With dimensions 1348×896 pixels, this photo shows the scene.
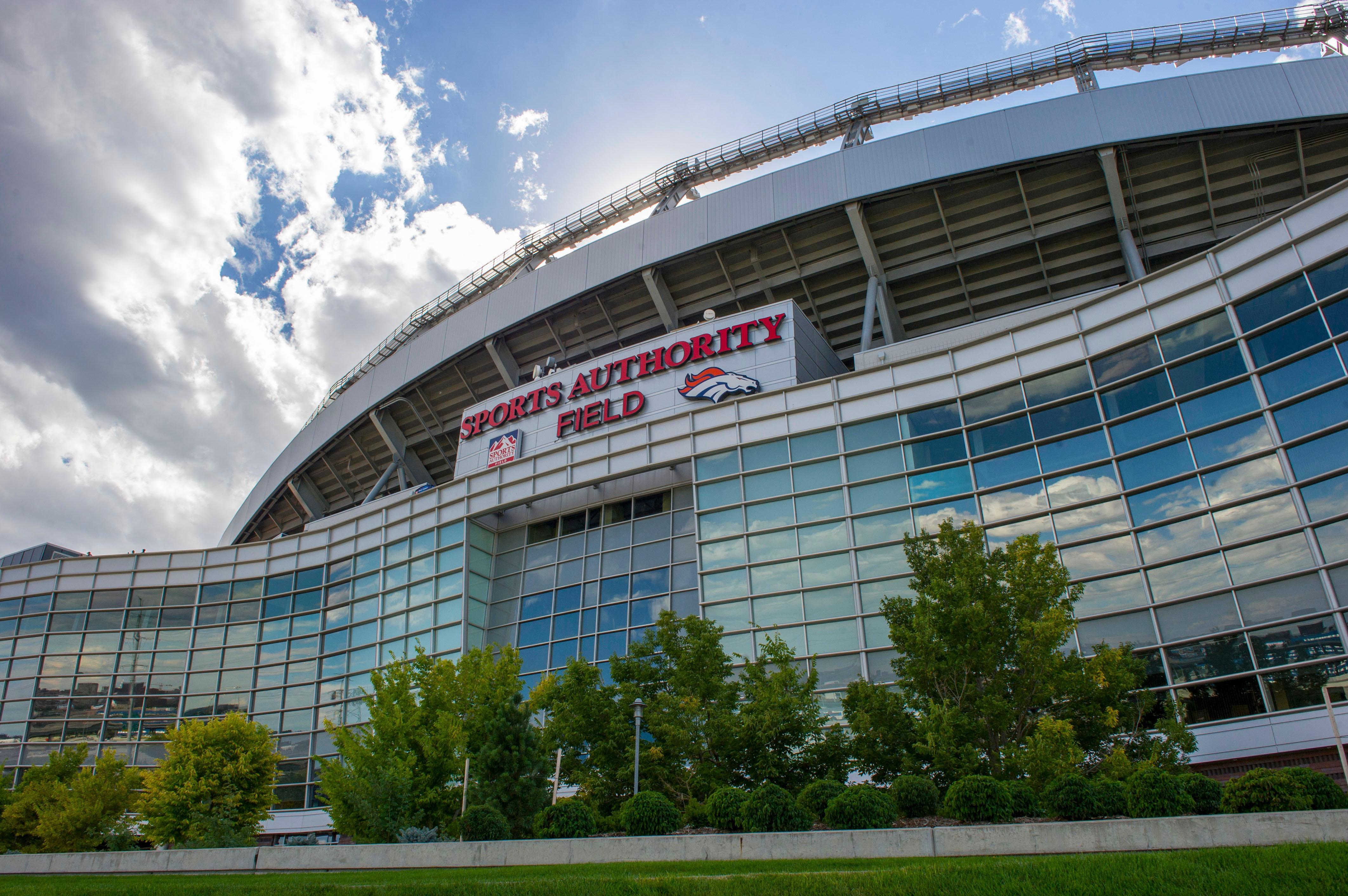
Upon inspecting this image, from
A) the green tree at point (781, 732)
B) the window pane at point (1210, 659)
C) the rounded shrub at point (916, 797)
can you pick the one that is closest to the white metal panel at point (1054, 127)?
the window pane at point (1210, 659)

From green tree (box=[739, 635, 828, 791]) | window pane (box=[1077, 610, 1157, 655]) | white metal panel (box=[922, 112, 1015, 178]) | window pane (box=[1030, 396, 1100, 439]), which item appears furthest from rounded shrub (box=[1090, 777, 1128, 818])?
white metal panel (box=[922, 112, 1015, 178])

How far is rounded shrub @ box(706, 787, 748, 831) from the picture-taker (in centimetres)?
1595

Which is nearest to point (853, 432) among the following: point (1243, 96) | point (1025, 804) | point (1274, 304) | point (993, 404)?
point (993, 404)

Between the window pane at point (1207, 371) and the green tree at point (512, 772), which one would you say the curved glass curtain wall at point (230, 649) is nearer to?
the green tree at point (512, 772)

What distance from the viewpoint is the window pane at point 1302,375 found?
64.4ft

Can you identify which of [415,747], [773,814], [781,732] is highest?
[415,747]

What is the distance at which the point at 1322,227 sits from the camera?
20.3 metres

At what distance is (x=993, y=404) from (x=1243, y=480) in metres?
6.76

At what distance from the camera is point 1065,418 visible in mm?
24375

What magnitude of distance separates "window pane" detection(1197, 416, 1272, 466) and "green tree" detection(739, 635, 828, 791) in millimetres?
11112

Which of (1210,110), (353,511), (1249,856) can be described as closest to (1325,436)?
(1249,856)

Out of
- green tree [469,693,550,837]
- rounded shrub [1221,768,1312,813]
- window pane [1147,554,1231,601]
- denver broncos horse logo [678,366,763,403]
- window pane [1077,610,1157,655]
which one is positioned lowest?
rounded shrub [1221,768,1312,813]

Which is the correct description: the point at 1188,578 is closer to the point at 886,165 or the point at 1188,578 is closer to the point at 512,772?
the point at 512,772

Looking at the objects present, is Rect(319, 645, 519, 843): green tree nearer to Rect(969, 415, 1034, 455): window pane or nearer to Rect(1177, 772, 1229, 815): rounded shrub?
Rect(1177, 772, 1229, 815): rounded shrub
